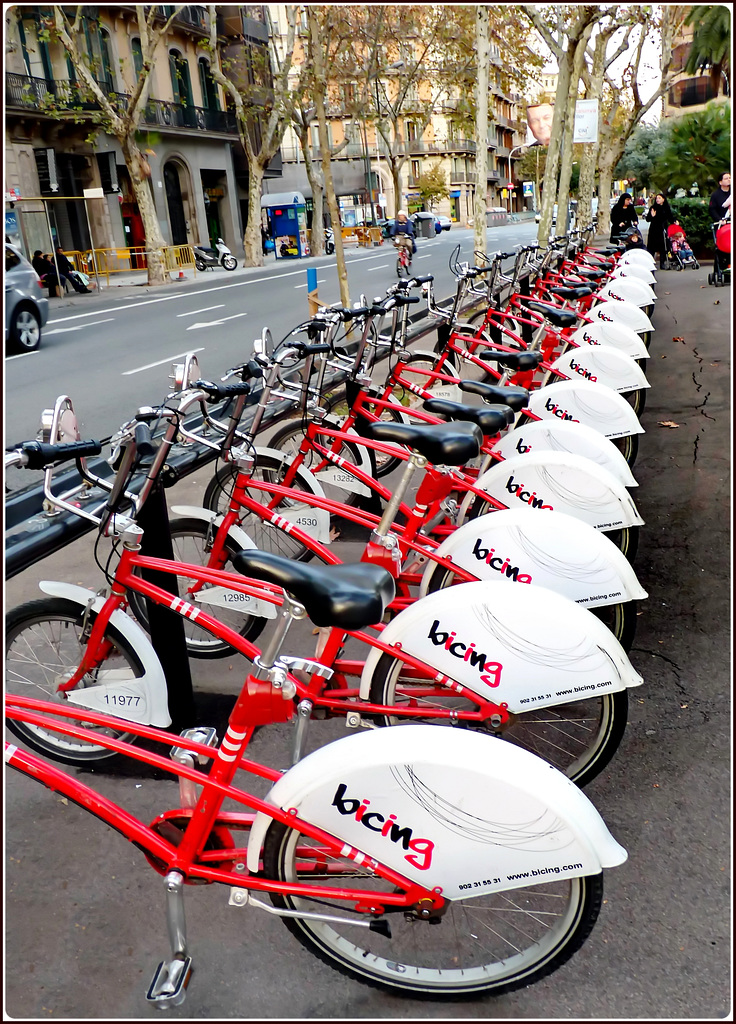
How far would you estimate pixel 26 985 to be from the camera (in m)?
2.29

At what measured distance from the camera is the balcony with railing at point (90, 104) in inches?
1028

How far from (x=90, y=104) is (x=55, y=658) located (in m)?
36.8

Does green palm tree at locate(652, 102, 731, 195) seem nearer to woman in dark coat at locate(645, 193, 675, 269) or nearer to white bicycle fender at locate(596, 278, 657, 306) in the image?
woman in dark coat at locate(645, 193, 675, 269)

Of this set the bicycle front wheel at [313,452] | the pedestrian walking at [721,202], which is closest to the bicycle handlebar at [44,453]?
the bicycle front wheel at [313,452]

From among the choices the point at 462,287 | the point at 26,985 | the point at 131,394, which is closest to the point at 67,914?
the point at 26,985

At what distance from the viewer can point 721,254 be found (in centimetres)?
A: 1725

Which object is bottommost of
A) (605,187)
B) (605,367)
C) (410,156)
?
(605,367)

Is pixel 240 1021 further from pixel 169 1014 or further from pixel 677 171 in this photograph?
pixel 677 171

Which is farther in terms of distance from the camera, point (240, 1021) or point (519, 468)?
point (519, 468)

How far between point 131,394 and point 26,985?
27.9ft

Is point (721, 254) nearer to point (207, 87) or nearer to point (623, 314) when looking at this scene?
point (623, 314)

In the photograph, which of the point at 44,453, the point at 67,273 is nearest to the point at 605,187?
the point at 67,273

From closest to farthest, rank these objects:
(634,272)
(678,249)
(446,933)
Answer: (446,933) < (634,272) < (678,249)

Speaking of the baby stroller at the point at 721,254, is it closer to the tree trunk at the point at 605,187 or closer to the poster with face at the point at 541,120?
the poster with face at the point at 541,120
